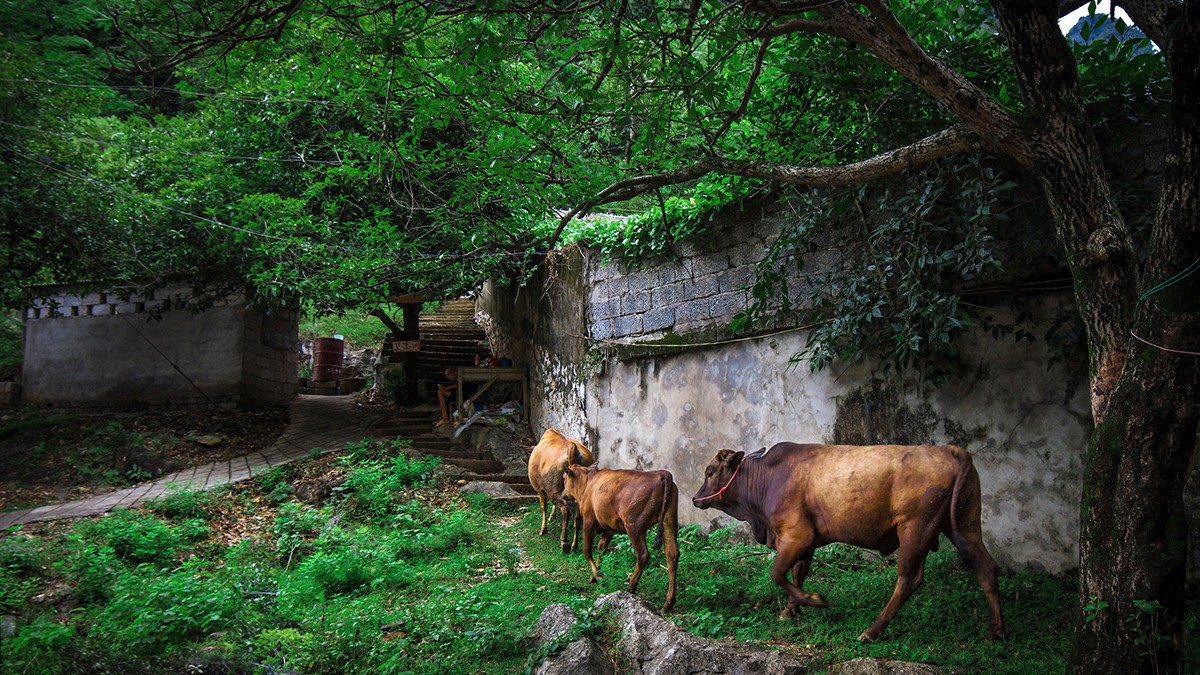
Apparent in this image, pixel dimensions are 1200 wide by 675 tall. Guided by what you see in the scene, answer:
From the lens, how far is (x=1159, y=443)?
11.5ft

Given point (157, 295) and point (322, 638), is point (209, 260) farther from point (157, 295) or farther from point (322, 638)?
point (322, 638)

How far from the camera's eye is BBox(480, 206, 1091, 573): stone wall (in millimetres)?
5246

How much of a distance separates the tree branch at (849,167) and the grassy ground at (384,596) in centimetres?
280

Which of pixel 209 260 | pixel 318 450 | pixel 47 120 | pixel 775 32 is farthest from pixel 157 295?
pixel 775 32

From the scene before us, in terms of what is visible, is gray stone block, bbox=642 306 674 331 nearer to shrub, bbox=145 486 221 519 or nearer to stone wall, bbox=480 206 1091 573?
stone wall, bbox=480 206 1091 573

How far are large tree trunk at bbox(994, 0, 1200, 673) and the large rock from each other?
4.89ft

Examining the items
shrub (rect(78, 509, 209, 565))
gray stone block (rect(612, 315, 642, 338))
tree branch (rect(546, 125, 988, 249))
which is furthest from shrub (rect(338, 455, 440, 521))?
tree branch (rect(546, 125, 988, 249))

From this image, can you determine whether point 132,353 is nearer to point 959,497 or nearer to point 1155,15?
point 959,497

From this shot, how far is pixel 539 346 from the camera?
1237 centimetres

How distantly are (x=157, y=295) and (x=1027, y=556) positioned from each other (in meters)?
14.5

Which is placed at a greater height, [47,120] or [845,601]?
[47,120]

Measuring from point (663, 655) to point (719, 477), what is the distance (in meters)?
1.57

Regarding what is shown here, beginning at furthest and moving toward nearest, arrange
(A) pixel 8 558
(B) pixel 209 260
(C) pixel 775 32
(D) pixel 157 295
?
(D) pixel 157 295 < (B) pixel 209 260 < (A) pixel 8 558 < (C) pixel 775 32

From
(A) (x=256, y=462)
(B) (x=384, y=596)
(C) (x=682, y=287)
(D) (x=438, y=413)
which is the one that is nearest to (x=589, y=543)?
(B) (x=384, y=596)
